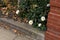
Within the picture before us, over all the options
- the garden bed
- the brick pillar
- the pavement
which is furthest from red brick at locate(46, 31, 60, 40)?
the pavement

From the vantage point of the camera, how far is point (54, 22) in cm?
305

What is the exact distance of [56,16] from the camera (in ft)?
9.69

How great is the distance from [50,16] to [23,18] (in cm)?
113

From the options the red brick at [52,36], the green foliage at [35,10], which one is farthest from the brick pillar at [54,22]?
the green foliage at [35,10]

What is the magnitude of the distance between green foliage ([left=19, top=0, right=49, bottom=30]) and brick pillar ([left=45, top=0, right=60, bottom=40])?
0.33 metres

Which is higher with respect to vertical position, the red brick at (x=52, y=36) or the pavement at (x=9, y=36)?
the red brick at (x=52, y=36)

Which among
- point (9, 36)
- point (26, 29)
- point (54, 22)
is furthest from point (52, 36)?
Answer: point (9, 36)

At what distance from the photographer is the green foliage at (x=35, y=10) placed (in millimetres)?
3616

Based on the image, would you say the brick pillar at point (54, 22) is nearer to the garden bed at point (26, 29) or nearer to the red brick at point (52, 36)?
the red brick at point (52, 36)

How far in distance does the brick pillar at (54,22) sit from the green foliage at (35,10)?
33 centimetres

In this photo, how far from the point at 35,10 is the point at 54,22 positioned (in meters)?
0.78

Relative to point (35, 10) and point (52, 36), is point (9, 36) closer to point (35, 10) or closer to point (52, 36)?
point (35, 10)

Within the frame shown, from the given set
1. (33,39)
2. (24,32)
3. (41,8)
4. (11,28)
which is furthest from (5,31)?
(41,8)

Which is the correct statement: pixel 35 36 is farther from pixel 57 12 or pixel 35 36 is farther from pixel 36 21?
pixel 57 12
